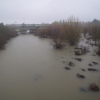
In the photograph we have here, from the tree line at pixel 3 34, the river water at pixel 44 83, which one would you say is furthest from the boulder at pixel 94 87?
the tree line at pixel 3 34

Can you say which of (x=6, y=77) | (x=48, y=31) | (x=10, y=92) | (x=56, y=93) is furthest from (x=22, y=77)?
(x=48, y=31)

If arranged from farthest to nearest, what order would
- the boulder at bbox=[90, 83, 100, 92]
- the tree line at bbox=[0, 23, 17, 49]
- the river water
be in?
the tree line at bbox=[0, 23, 17, 49] < the boulder at bbox=[90, 83, 100, 92] < the river water

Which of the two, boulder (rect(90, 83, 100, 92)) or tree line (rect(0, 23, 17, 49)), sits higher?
tree line (rect(0, 23, 17, 49))

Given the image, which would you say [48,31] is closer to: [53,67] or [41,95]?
[53,67]

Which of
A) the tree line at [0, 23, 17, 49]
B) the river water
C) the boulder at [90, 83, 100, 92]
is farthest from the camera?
the tree line at [0, 23, 17, 49]

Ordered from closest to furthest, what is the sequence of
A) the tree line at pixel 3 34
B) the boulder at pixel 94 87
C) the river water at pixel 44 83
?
the river water at pixel 44 83
the boulder at pixel 94 87
the tree line at pixel 3 34

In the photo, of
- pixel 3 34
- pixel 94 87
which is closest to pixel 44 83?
pixel 94 87

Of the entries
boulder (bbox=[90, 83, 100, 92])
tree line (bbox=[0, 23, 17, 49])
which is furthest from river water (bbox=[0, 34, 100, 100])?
tree line (bbox=[0, 23, 17, 49])

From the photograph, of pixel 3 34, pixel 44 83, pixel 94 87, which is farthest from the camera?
pixel 3 34

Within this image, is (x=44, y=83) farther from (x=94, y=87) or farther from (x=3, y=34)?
(x=3, y=34)

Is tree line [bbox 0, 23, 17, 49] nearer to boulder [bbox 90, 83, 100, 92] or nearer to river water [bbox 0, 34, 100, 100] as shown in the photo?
river water [bbox 0, 34, 100, 100]

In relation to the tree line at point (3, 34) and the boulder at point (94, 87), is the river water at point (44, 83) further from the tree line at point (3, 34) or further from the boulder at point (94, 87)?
the tree line at point (3, 34)
